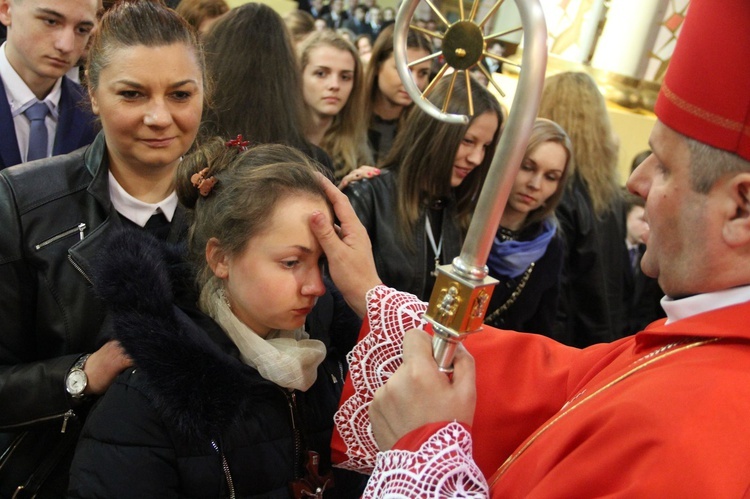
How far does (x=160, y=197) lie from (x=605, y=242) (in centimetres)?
252

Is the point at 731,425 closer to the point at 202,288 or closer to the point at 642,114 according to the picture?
the point at 202,288

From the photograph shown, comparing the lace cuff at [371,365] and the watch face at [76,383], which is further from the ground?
the lace cuff at [371,365]

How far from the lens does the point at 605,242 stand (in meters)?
3.81

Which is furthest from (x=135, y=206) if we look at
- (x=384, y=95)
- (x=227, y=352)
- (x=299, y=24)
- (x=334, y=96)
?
(x=299, y=24)

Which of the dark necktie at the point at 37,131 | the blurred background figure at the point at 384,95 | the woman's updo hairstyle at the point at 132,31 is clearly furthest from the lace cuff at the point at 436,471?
the blurred background figure at the point at 384,95

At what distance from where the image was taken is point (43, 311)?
1.76 meters

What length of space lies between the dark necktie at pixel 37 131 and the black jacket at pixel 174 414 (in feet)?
3.71

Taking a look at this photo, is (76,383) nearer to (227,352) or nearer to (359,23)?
(227,352)

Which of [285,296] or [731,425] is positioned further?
[285,296]

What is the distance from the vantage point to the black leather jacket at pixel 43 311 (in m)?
1.70

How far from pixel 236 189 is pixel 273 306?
1.01 ft

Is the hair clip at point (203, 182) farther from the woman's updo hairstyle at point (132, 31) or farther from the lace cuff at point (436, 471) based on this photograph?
the lace cuff at point (436, 471)

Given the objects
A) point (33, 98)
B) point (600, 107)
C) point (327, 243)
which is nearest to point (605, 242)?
point (600, 107)

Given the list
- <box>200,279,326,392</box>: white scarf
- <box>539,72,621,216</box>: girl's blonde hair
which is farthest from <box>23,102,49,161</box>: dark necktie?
<box>539,72,621,216</box>: girl's blonde hair
